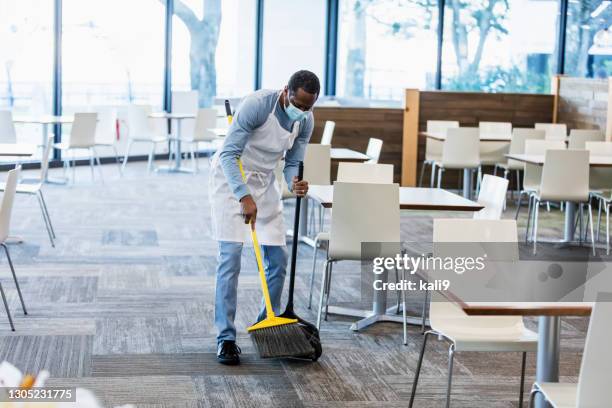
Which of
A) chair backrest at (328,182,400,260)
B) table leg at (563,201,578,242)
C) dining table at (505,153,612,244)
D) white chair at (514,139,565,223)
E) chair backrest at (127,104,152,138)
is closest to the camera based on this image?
chair backrest at (328,182,400,260)

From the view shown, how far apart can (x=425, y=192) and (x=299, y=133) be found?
143 cm

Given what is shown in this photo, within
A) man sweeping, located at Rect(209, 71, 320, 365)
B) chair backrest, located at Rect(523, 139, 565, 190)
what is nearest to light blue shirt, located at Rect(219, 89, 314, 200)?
man sweeping, located at Rect(209, 71, 320, 365)

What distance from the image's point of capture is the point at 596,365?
240 cm

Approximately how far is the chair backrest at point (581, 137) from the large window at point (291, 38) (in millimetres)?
6218

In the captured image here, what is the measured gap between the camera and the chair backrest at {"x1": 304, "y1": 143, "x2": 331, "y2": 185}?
7.06 m

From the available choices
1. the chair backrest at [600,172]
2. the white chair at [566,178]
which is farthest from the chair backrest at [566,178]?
the chair backrest at [600,172]

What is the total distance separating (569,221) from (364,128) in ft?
11.8

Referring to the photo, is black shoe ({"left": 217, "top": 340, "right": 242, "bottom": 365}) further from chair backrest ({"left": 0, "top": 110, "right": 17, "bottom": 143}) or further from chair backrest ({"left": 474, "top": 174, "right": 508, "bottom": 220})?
chair backrest ({"left": 0, "top": 110, "right": 17, "bottom": 143})

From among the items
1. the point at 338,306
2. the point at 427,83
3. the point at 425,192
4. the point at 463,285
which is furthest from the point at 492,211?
the point at 427,83

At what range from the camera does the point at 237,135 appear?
419 cm

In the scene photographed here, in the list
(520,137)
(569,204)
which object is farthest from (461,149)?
(569,204)

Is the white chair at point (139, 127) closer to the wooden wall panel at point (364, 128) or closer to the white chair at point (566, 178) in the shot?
the wooden wall panel at point (364, 128)

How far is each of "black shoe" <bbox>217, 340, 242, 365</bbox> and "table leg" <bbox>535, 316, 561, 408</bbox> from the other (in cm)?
175

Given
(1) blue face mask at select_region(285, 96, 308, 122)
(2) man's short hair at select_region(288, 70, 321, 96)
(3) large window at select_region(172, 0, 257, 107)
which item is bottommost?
(1) blue face mask at select_region(285, 96, 308, 122)
